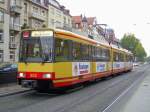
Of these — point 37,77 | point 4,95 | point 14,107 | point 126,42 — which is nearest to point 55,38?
point 37,77

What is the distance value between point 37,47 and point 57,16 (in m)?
57.4

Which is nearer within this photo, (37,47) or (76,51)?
(37,47)

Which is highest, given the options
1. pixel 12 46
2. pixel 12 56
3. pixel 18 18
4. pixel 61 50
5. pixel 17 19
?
pixel 18 18

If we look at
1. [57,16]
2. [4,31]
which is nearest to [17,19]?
[4,31]

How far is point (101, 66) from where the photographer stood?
86.3 feet

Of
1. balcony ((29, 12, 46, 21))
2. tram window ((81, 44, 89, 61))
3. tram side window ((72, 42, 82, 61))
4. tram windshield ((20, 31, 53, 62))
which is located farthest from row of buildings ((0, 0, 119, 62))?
tram windshield ((20, 31, 53, 62))

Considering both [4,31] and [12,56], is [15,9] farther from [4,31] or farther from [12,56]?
[12,56]

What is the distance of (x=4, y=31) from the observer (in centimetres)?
5106

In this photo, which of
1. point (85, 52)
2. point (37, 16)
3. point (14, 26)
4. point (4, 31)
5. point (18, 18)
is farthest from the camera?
point (37, 16)

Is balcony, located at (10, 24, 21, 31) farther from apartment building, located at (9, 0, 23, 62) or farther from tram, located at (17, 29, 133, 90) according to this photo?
tram, located at (17, 29, 133, 90)

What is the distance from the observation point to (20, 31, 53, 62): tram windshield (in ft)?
53.1

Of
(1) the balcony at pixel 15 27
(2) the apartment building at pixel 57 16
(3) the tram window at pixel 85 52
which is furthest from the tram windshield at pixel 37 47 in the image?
(2) the apartment building at pixel 57 16

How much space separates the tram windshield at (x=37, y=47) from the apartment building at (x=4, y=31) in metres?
33.8

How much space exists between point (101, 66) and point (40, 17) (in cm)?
3863
